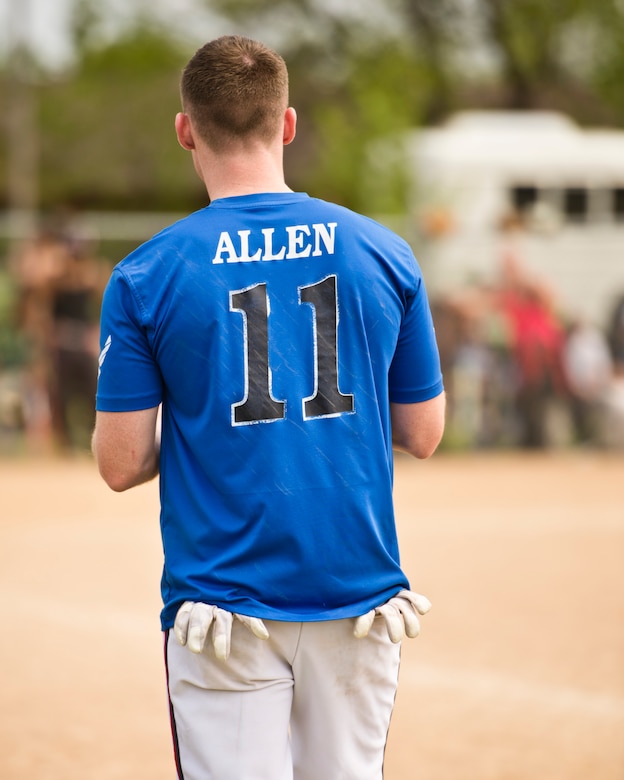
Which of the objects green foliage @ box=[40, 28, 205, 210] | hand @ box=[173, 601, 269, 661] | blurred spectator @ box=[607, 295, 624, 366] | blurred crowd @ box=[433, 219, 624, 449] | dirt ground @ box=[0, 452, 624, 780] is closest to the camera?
hand @ box=[173, 601, 269, 661]

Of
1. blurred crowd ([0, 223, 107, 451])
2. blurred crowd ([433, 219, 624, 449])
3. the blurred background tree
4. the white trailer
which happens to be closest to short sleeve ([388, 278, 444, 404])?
blurred crowd ([0, 223, 107, 451])

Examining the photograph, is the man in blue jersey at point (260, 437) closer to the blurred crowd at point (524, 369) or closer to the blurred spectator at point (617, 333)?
the blurred crowd at point (524, 369)

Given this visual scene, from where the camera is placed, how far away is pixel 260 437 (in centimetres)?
240

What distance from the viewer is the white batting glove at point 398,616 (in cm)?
243

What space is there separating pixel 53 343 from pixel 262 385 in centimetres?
1166

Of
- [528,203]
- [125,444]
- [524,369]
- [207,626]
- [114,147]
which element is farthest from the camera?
[114,147]

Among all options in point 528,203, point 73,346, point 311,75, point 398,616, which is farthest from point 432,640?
point 311,75

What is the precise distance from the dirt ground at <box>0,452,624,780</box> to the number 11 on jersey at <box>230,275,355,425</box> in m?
2.50

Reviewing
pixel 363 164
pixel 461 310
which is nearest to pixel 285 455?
pixel 461 310

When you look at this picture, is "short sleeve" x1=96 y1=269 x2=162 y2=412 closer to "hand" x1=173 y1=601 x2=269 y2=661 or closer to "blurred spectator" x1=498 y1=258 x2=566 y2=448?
"hand" x1=173 y1=601 x2=269 y2=661

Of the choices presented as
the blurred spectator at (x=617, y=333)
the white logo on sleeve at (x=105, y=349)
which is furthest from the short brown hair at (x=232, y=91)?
the blurred spectator at (x=617, y=333)

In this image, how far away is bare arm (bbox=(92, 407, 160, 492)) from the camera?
2.44 meters

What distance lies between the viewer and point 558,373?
597 inches

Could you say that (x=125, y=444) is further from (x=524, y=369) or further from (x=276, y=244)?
(x=524, y=369)
